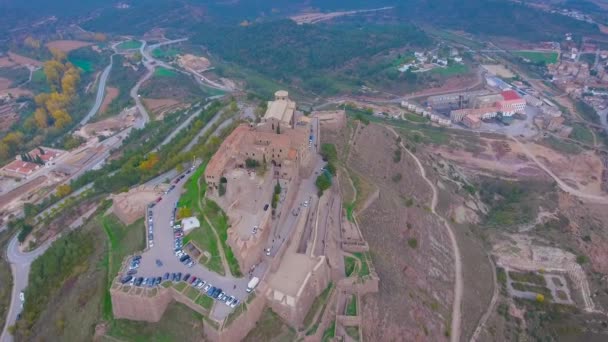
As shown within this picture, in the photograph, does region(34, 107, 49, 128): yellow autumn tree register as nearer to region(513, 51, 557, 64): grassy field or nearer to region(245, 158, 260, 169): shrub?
region(245, 158, 260, 169): shrub

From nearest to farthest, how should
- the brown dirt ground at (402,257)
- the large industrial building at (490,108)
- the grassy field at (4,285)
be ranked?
the brown dirt ground at (402,257) < the grassy field at (4,285) < the large industrial building at (490,108)

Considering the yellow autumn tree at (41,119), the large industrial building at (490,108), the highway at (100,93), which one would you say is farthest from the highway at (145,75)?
the large industrial building at (490,108)

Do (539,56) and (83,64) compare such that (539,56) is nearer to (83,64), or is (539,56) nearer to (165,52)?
(165,52)

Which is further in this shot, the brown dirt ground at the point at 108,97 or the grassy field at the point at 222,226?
the brown dirt ground at the point at 108,97

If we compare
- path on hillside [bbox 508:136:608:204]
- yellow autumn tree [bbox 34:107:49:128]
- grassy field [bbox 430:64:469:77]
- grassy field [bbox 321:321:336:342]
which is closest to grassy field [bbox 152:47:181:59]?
yellow autumn tree [bbox 34:107:49:128]

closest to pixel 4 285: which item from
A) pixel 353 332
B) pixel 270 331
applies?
pixel 270 331

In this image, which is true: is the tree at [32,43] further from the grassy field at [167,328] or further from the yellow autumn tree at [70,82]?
the grassy field at [167,328]
